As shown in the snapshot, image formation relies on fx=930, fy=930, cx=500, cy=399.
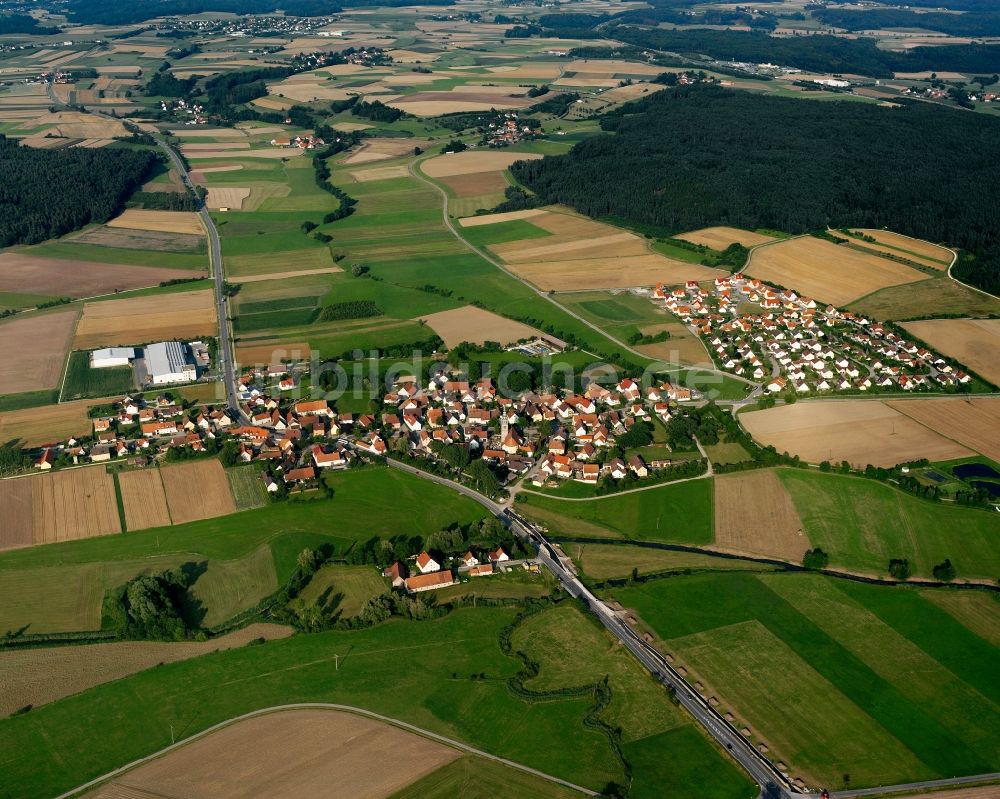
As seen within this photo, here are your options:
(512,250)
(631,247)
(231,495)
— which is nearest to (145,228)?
(512,250)

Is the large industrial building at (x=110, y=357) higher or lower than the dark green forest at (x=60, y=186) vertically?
lower

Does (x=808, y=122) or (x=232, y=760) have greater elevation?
(x=808, y=122)

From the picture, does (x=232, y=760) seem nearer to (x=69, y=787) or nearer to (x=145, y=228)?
(x=69, y=787)

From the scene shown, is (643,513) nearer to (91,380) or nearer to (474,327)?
(474,327)

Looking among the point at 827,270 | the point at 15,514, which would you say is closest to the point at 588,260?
the point at 827,270

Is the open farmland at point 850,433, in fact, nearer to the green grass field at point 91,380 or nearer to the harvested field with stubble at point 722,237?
the harvested field with stubble at point 722,237

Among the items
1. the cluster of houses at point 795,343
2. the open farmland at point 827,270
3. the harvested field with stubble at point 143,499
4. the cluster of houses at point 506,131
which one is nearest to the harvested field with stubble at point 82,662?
the harvested field with stubble at point 143,499
